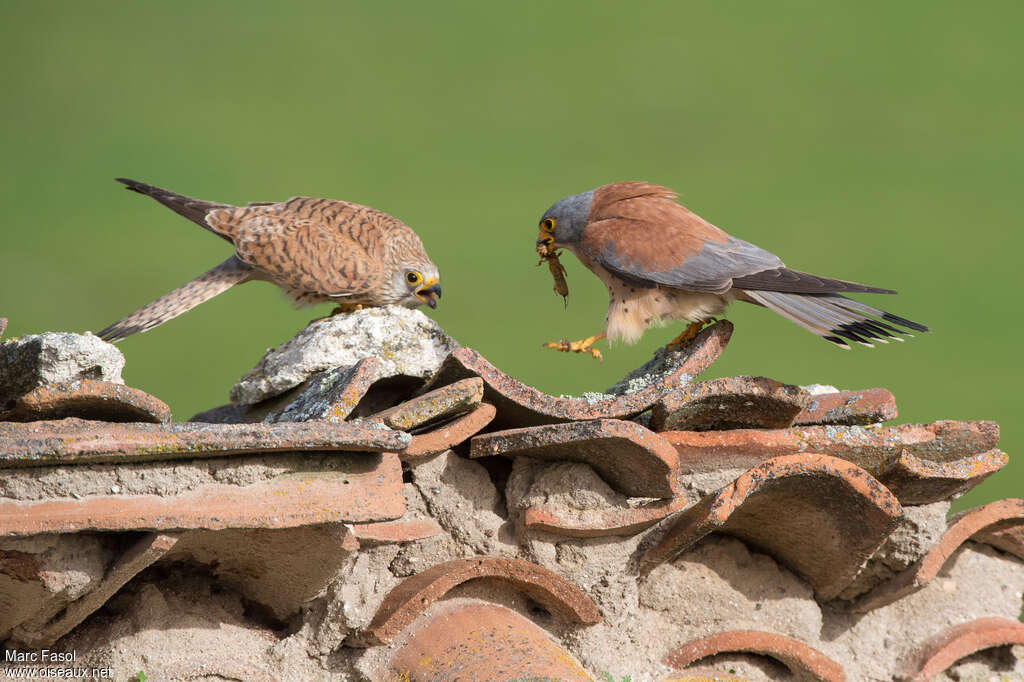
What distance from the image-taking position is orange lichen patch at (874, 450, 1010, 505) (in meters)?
2.86

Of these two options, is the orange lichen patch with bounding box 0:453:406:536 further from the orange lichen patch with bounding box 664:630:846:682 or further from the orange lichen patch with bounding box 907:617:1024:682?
the orange lichen patch with bounding box 907:617:1024:682

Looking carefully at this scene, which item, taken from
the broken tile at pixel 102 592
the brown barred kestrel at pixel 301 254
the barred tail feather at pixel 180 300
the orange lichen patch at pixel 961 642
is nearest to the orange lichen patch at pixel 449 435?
the broken tile at pixel 102 592

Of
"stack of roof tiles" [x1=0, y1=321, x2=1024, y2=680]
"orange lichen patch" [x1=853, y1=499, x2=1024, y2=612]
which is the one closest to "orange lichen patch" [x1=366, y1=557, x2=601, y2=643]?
"stack of roof tiles" [x1=0, y1=321, x2=1024, y2=680]

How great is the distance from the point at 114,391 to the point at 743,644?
156 centimetres

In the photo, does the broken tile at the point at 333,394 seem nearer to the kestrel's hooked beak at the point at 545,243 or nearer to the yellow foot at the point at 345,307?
the kestrel's hooked beak at the point at 545,243

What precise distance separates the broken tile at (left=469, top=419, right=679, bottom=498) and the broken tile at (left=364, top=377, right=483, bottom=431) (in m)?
0.15

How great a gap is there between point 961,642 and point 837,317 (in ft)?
3.21

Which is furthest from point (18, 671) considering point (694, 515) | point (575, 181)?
point (575, 181)

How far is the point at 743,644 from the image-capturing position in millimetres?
2895

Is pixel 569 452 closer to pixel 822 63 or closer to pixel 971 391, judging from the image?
pixel 971 391

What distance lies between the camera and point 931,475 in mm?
2883

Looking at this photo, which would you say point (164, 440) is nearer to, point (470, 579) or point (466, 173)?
point (470, 579)

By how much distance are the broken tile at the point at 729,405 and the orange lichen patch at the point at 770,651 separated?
498 mm

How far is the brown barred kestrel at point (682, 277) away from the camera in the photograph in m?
3.61
